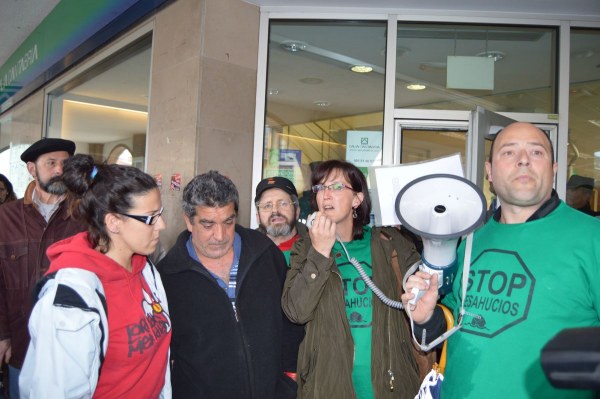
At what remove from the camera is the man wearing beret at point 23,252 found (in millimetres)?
2764

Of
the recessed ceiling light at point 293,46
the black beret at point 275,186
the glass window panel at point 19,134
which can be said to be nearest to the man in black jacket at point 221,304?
the black beret at point 275,186

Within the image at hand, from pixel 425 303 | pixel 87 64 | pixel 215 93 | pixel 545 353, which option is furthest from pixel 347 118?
pixel 545 353

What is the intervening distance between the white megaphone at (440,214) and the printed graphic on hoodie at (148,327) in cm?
95

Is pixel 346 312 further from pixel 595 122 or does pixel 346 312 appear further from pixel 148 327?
pixel 595 122

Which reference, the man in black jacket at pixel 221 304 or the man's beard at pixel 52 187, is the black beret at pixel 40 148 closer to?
the man's beard at pixel 52 187

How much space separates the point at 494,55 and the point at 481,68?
19cm

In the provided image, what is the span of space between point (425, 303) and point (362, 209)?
2.47ft

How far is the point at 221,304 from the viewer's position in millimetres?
2004

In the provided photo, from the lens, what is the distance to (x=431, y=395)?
5.66 ft

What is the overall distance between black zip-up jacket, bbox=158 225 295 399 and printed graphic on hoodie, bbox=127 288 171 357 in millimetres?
138

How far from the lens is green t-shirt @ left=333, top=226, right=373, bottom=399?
1994 millimetres

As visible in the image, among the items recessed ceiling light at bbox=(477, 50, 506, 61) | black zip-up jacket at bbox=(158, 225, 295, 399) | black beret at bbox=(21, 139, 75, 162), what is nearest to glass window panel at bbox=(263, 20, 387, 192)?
recessed ceiling light at bbox=(477, 50, 506, 61)

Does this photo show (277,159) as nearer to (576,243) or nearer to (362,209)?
(362,209)

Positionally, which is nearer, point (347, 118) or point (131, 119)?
point (347, 118)
